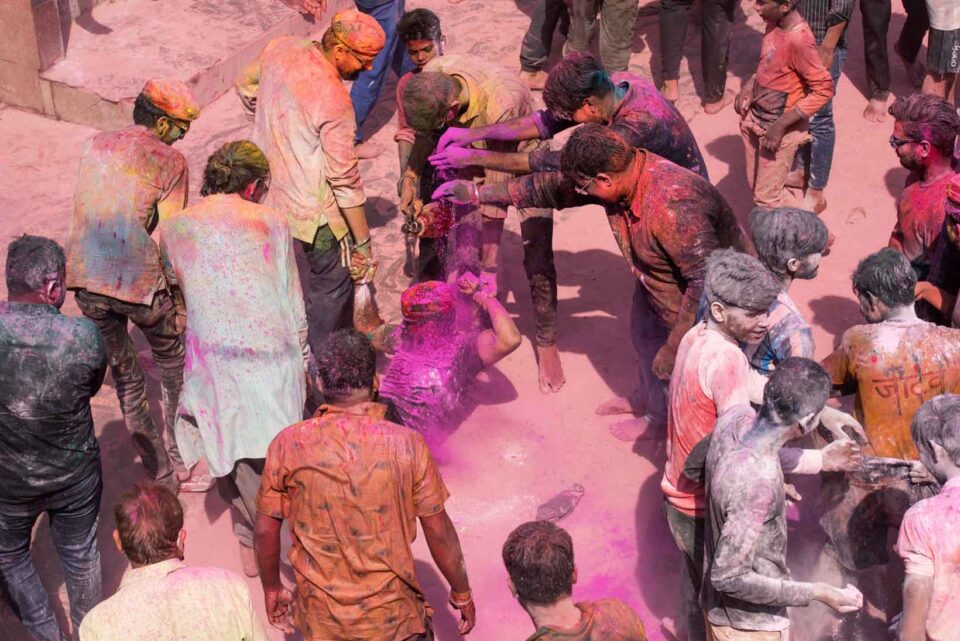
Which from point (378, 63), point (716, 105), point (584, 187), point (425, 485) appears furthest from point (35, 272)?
point (716, 105)

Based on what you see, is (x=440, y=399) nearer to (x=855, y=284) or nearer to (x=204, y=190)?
(x=204, y=190)

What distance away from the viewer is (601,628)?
11.7 feet

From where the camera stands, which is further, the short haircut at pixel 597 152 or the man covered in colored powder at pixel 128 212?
the man covered in colored powder at pixel 128 212

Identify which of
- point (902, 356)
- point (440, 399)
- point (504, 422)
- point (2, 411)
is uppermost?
point (902, 356)

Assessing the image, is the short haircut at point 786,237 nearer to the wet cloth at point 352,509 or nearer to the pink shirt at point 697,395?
the pink shirt at point 697,395

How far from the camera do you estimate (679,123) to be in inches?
227

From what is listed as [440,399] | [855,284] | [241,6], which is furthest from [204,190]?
[241,6]

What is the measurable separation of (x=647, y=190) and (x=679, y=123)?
2.42 feet

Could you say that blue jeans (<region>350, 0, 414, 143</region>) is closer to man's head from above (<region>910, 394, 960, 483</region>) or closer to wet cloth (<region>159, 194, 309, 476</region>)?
wet cloth (<region>159, 194, 309, 476</region>)

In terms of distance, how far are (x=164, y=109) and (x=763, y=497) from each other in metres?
3.36

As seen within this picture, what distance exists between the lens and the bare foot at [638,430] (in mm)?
6285

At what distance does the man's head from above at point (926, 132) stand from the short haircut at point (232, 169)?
295 centimetres

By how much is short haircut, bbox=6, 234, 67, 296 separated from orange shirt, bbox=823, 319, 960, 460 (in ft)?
10.2

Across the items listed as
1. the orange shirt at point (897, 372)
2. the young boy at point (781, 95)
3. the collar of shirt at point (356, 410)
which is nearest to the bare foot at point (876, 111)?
the young boy at point (781, 95)
